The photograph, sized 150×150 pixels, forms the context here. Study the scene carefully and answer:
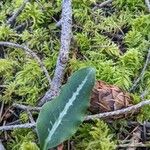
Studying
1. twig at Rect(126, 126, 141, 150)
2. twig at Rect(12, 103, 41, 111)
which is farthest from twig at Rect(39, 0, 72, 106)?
twig at Rect(126, 126, 141, 150)

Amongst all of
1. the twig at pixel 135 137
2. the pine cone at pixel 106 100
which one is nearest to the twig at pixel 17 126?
the pine cone at pixel 106 100

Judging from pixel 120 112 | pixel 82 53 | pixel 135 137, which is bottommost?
pixel 135 137

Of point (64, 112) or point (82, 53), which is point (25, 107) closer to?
point (64, 112)

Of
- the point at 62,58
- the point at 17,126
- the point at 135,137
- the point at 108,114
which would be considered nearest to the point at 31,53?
the point at 62,58

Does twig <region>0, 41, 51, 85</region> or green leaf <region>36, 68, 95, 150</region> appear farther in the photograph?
twig <region>0, 41, 51, 85</region>

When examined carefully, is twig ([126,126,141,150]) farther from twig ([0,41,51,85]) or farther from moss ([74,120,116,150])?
twig ([0,41,51,85])

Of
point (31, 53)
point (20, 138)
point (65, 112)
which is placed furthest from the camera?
point (31, 53)

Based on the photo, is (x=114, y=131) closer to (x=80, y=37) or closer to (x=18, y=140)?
(x=18, y=140)
